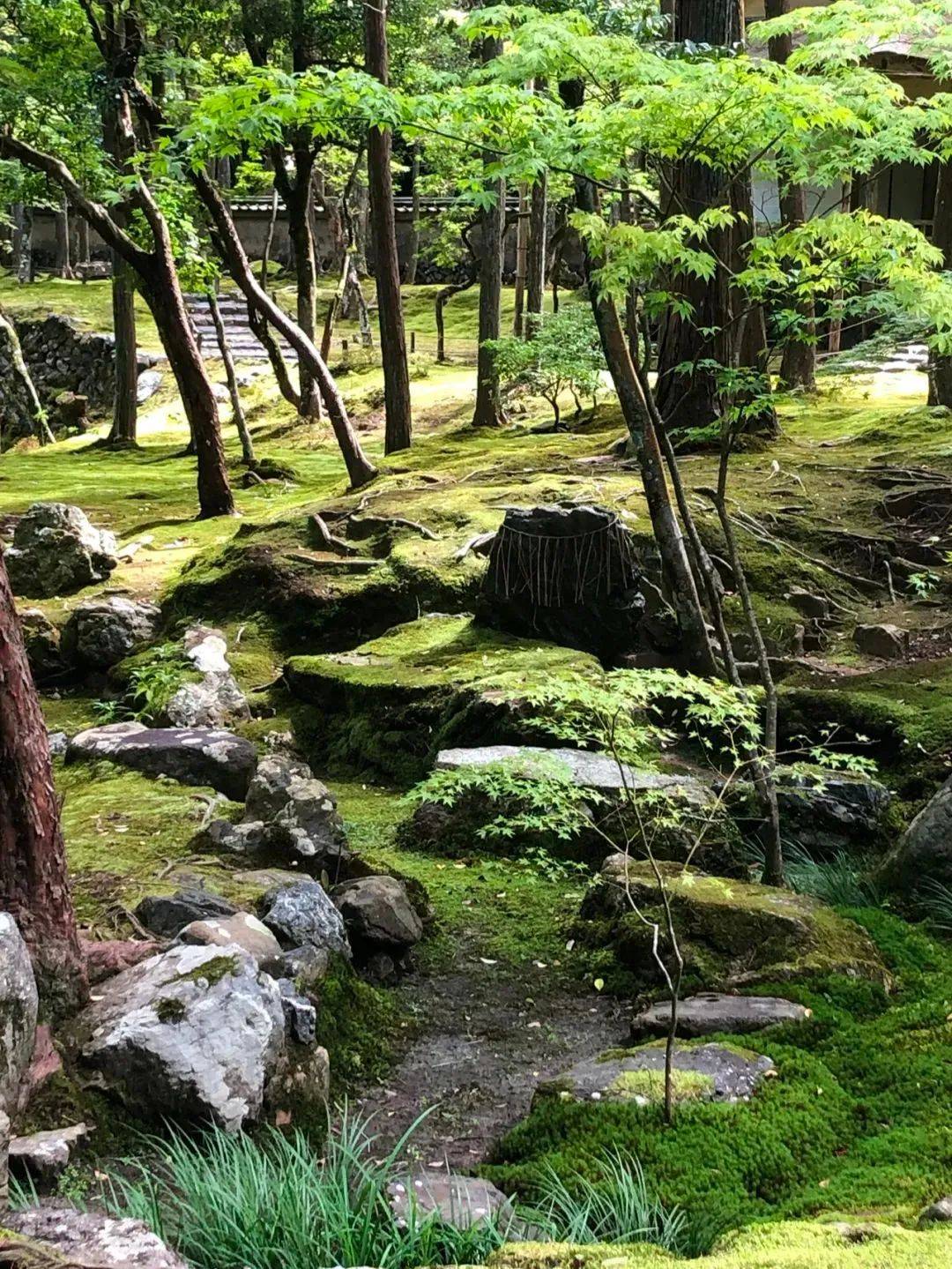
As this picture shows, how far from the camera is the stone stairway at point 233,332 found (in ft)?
89.5

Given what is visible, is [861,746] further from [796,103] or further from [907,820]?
[796,103]

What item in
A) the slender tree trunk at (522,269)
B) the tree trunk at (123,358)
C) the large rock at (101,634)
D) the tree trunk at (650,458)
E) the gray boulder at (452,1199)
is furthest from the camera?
the slender tree trunk at (522,269)

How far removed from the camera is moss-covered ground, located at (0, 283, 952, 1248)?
3277 millimetres

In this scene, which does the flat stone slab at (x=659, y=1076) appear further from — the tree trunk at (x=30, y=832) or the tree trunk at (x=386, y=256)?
the tree trunk at (x=386, y=256)

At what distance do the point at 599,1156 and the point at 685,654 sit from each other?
13.0 feet

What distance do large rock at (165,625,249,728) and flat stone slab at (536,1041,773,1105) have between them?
4952 mm

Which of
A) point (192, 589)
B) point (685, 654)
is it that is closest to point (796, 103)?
point (685, 654)

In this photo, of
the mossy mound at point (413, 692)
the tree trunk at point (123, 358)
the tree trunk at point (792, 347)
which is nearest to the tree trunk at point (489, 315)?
the tree trunk at point (792, 347)

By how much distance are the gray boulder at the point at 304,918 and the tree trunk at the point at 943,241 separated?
35.4ft

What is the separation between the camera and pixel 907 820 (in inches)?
239

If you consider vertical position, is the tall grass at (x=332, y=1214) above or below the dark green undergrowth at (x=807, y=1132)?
above

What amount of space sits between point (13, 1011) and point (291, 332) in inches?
433

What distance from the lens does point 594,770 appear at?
628cm

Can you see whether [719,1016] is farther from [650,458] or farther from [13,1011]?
[650,458]
